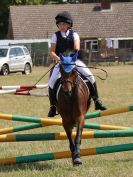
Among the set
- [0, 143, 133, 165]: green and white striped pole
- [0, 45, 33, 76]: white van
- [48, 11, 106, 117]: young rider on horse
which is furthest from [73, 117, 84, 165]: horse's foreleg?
[0, 45, 33, 76]: white van

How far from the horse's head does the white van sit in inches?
1072

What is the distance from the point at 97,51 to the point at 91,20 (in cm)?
690

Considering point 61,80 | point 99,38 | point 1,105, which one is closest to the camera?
point 61,80

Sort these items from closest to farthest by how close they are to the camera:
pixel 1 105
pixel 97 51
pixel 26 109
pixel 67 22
Answer: 1. pixel 67 22
2. pixel 26 109
3. pixel 1 105
4. pixel 97 51

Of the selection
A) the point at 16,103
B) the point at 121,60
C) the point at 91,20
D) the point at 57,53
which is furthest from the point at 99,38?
the point at 57,53

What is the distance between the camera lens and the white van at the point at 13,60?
1400 inches

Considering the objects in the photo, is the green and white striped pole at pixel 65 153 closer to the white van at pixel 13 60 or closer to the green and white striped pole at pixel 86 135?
the green and white striped pole at pixel 86 135

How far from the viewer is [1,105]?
18.6m

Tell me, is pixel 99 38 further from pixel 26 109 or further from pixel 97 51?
pixel 26 109

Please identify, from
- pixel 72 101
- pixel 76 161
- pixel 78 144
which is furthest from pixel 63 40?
pixel 76 161

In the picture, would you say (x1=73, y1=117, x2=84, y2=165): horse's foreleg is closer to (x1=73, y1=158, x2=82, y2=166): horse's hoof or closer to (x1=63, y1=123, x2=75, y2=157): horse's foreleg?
(x1=73, y1=158, x2=82, y2=166): horse's hoof

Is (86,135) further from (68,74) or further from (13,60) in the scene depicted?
(13,60)

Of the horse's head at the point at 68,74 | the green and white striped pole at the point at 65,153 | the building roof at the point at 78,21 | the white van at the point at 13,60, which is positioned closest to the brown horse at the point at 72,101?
the horse's head at the point at 68,74

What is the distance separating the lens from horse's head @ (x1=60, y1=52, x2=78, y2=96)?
25.2 feet
